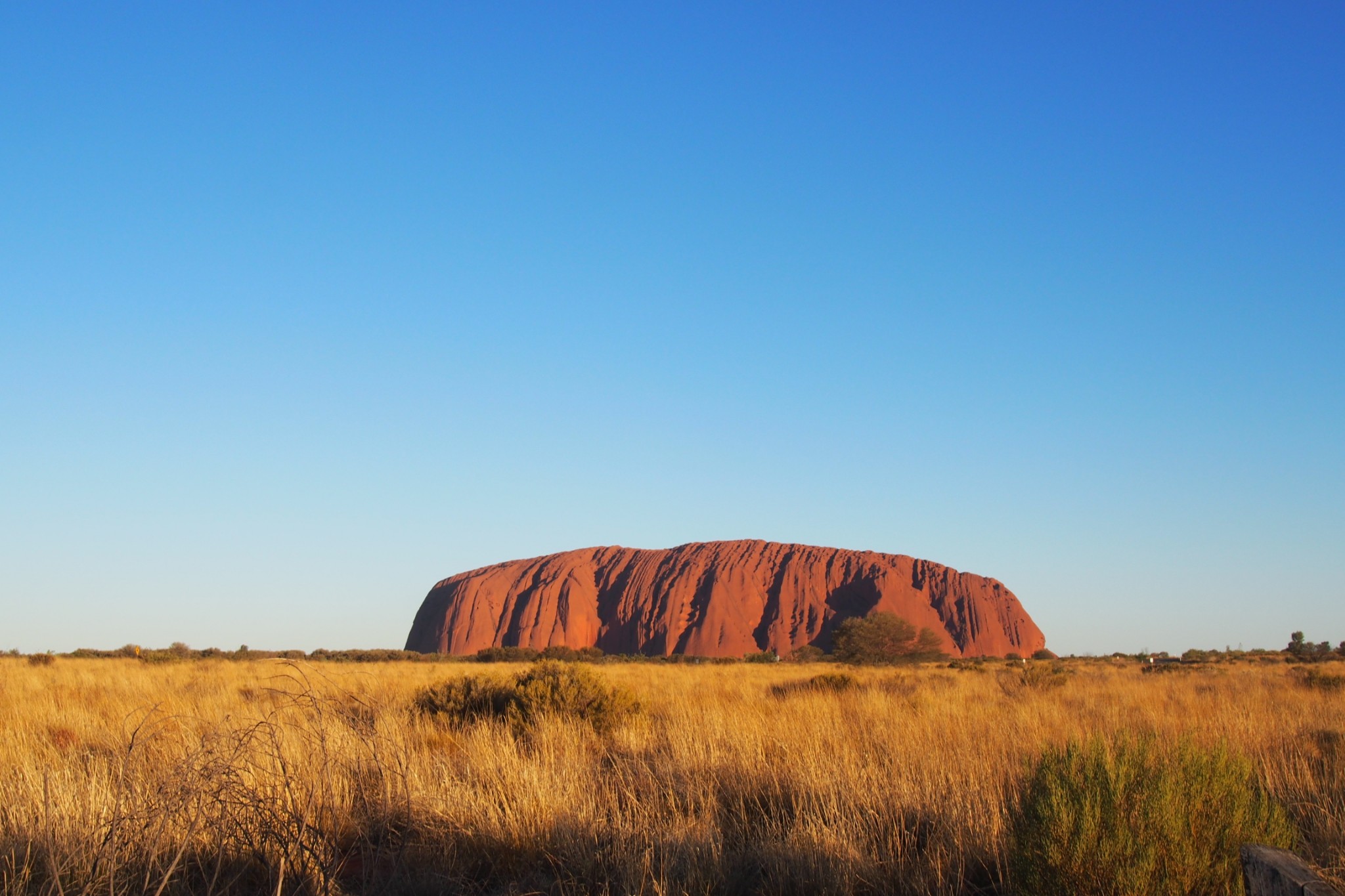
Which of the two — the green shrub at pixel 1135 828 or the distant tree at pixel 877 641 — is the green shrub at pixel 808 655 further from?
the green shrub at pixel 1135 828

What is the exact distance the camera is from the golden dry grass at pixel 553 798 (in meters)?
4.00

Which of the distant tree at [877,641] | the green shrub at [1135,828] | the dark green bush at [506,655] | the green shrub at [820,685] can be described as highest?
the green shrub at [1135,828]

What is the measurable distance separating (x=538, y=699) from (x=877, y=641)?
128 feet

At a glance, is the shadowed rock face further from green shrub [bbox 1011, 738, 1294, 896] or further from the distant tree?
green shrub [bbox 1011, 738, 1294, 896]

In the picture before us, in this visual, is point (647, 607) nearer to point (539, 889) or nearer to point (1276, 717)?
point (1276, 717)

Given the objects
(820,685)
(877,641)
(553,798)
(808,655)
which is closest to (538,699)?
(553,798)

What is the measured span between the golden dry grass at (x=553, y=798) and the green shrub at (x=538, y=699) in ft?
1.48

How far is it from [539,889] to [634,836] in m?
0.60

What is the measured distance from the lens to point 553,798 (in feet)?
17.4

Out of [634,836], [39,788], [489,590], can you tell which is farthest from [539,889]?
[489,590]

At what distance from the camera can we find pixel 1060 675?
69.2 ft

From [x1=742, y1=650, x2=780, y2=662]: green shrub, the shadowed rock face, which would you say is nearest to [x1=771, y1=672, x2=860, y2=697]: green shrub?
[x1=742, y1=650, x2=780, y2=662]: green shrub

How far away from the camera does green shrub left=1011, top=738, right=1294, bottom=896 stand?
3.51 metres

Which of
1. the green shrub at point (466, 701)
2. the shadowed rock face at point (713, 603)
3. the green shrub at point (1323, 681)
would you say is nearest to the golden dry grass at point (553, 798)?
the green shrub at point (466, 701)
